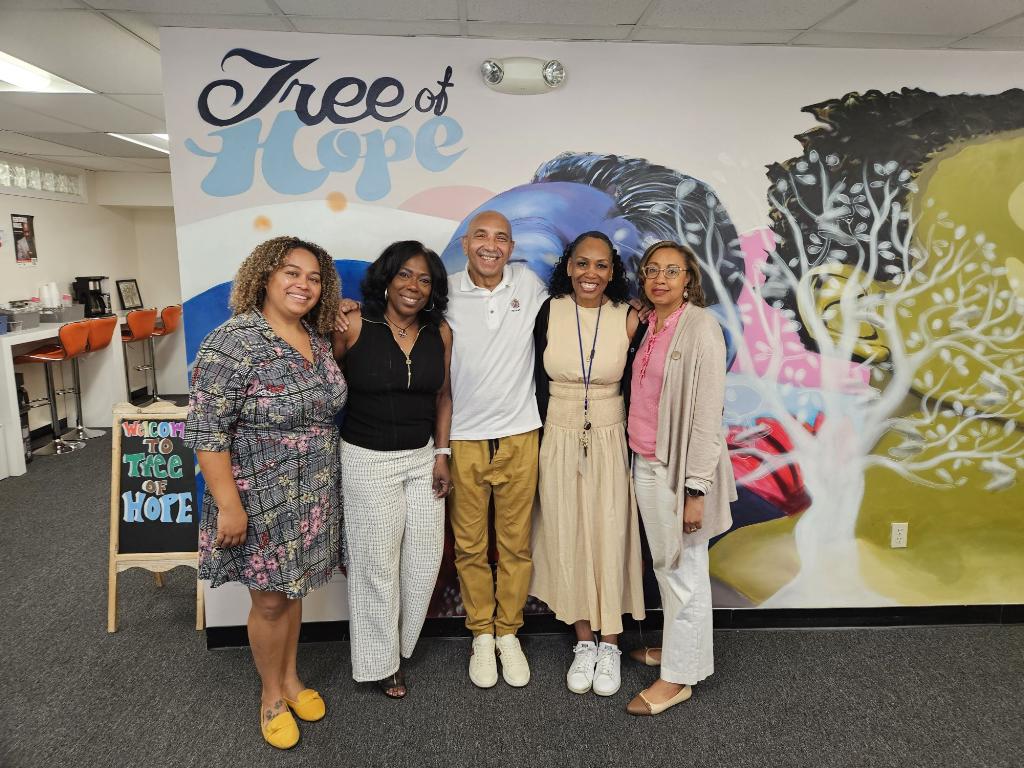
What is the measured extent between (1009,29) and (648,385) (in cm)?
195

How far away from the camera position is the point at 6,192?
547cm

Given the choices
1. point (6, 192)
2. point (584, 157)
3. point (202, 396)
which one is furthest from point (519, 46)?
point (6, 192)

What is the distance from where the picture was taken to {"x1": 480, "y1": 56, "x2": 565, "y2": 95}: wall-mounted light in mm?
2363

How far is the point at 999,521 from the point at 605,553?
1.93m

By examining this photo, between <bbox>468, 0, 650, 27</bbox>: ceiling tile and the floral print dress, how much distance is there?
1287 mm

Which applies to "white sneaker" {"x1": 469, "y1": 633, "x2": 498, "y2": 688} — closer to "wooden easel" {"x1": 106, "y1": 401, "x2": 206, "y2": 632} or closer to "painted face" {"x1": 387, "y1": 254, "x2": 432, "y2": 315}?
"wooden easel" {"x1": 106, "y1": 401, "x2": 206, "y2": 632}

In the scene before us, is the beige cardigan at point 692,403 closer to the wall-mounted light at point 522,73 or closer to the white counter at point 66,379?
the wall-mounted light at point 522,73

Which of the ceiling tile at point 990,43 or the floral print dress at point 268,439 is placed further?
the ceiling tile at point 990,43

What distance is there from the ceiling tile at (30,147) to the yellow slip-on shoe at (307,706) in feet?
15.7

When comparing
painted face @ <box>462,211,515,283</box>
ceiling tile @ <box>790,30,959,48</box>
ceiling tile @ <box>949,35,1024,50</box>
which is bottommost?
painted face @ <box>462,211,515,283</box>

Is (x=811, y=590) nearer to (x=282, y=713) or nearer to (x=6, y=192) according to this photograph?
(x=282, y=713)

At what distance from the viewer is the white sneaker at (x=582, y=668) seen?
2326 mm

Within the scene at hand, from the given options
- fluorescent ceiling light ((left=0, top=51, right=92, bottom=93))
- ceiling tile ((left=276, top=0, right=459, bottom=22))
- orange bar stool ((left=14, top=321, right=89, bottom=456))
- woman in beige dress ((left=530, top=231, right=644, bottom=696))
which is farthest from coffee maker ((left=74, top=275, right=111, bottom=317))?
woman in beige dress ((left=530, top=231, right=644, bottom=696))

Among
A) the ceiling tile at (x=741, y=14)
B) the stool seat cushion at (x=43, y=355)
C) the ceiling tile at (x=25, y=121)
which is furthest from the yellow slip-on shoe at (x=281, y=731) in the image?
the stool seat cushion at (x=43, y=355)
